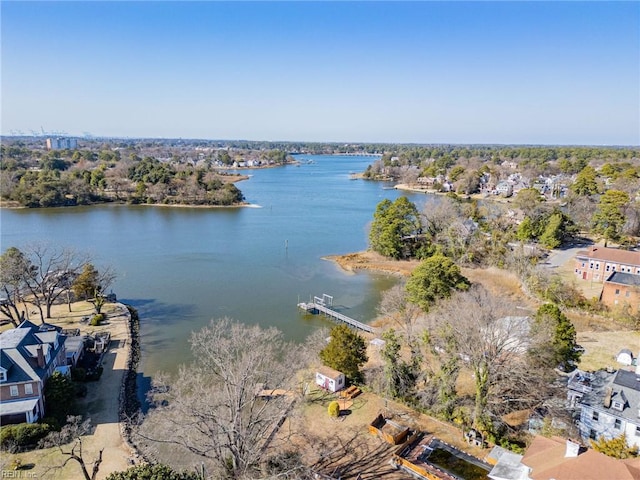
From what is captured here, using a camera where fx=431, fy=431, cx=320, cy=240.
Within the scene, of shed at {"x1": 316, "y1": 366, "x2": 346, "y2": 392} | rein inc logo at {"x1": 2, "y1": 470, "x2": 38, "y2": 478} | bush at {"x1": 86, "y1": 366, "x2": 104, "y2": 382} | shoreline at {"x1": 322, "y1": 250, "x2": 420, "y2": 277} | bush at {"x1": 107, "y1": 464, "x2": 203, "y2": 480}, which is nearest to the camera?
bush at {"x1": 107, "y1": 464, "x2": 203, "y2": 480}

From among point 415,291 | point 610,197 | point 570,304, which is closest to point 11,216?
point 415,291

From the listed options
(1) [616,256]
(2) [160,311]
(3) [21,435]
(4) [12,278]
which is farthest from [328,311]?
(1) [616,256]

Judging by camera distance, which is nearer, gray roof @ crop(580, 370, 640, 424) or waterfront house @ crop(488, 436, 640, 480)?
waterfront house @ crop(488, 436, 640, 480)

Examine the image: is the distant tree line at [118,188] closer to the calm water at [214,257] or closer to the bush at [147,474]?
the calm water at [214,257]

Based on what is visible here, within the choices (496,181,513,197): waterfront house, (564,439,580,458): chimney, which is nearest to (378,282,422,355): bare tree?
(564,439,580,458): chimney

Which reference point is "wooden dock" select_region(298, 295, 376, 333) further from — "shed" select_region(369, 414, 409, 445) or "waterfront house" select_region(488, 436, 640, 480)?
"waterfront house" select_region(488, 436, 640, 480)

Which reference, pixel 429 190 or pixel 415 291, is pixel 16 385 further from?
pixel 429 190

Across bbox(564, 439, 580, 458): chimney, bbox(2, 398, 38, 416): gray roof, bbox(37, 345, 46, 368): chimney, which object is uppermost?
bbox(564, 439, 580, 458): chimney

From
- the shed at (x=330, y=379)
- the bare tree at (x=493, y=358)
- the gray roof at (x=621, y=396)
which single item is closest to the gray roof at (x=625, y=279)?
the gray roof at (x=621, y=396)
